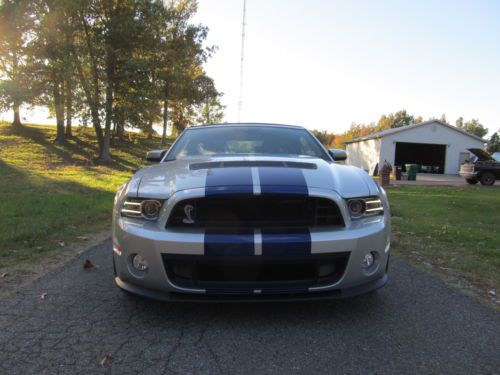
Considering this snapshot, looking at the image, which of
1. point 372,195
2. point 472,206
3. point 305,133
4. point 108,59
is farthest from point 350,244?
point 108,59

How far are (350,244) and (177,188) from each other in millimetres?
1204

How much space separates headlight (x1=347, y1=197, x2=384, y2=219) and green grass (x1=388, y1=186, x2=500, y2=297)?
1519mm

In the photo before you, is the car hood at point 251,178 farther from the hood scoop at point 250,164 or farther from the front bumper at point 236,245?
the front bumper at point 236,245

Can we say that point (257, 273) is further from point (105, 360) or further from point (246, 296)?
point (105, 360)

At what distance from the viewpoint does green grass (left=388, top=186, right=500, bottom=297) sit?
13.8ft

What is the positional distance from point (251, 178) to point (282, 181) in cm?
21

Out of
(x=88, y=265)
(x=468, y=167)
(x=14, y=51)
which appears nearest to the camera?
(x=88, y=265)

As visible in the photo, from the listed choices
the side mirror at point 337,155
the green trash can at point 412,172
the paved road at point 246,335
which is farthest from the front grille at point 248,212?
the green trash can at point 412,172

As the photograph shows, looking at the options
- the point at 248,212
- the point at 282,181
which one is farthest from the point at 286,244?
the point at 282,181

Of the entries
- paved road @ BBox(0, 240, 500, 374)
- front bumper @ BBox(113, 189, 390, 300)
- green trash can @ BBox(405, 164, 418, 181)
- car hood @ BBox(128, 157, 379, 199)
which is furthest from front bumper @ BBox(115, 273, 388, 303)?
green trash can @ BBox(405, 164, 418, 181)

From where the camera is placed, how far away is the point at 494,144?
77875mm

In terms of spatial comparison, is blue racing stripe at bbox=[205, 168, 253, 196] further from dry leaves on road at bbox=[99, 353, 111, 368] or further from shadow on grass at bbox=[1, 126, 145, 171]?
shadow on grass at bbox=[1, 126, 145, 171]

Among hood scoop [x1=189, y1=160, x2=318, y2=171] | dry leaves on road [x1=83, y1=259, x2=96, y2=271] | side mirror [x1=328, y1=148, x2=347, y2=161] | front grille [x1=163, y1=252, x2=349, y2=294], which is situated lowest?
dry leaves on road [x1=83, y1=259, x2=96, y2=271]

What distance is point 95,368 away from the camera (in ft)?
7.25
